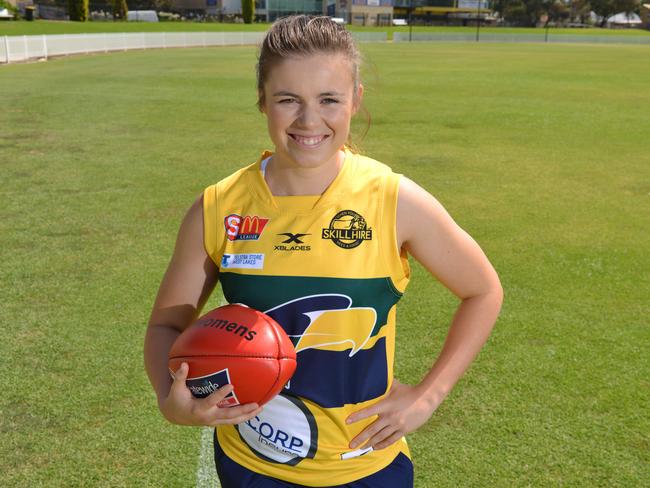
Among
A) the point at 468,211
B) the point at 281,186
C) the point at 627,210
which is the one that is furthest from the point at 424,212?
the point at 627,210

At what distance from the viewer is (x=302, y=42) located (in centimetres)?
199

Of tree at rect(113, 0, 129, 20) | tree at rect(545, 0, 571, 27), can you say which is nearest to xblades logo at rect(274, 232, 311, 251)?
tree at rect(113, 0, 129, 20)

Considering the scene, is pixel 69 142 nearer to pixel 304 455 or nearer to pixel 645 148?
pixel 645 148

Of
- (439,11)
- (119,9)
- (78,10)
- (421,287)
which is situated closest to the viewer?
(421,287)

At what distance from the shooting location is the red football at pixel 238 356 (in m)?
1.91

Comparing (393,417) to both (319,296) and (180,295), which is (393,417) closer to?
(319,296)

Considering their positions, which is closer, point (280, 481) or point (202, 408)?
point (202, 408)

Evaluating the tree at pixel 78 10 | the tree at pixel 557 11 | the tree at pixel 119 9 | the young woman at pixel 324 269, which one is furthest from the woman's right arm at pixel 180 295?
the tree at pixel 557 11

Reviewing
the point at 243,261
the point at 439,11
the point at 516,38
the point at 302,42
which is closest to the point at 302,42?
the point at 302,42

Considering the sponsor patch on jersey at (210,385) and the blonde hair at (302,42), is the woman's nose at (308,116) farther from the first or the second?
the sponsor patch on jersey at (210,385)

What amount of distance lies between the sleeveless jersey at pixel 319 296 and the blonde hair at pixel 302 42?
0.34 m

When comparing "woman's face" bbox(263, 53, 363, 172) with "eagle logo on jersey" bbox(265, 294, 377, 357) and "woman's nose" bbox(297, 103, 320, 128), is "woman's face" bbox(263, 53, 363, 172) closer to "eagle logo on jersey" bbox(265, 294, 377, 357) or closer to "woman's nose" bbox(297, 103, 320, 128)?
"woman's nose" bbox(297, 103, 320, 128)

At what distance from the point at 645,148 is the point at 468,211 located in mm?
5973

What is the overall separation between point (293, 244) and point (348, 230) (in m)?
0.17
